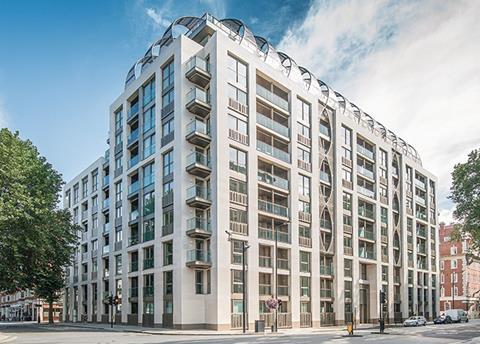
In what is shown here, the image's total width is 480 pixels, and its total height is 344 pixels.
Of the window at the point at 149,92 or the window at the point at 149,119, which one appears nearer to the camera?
the window at the point at 149,119

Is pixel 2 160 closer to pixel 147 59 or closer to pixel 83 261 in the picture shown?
pixel 147 59

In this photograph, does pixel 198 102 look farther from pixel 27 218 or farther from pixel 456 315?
pixel 456 315

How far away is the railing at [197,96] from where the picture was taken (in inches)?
1735

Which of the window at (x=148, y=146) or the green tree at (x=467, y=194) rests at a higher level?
the window at (x=148, y=146)

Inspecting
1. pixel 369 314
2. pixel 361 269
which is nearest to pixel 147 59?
pixel 361 269

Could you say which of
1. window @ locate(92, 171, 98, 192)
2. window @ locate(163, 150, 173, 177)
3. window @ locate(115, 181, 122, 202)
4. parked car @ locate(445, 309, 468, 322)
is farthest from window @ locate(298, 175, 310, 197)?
window @ locate(92, 171, 98, 192)

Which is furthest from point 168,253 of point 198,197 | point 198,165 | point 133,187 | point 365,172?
point 365,172

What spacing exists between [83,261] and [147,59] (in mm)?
30013

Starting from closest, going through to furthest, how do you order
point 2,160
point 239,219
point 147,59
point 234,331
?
1. point 2,160
2. point 234,331
3. point 239,219
4. point 147,59

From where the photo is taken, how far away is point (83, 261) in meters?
69.0

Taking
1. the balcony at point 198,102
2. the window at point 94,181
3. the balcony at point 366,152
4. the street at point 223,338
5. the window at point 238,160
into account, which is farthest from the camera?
the window at point 94,181

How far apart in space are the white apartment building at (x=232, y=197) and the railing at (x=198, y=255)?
0.11 meters

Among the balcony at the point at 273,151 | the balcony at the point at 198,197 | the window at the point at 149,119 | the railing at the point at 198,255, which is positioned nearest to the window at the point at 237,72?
the balcony at the point at 273,151

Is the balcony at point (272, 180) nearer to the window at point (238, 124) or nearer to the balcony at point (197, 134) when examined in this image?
the window at point (238, 124)
